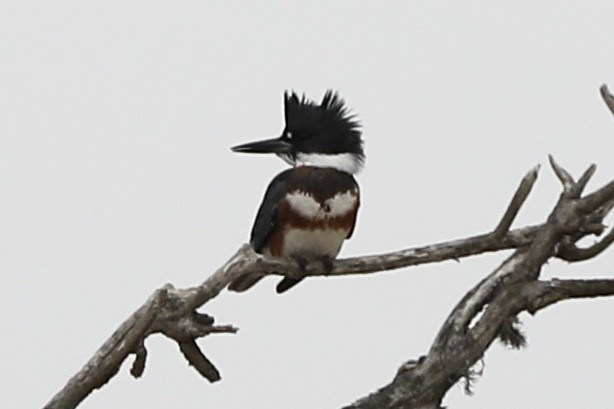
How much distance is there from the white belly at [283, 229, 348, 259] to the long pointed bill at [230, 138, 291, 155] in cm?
32

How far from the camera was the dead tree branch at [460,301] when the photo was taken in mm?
4402

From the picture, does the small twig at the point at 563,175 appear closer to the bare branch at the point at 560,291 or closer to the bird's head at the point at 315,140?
the bare branch at the point at 560,291

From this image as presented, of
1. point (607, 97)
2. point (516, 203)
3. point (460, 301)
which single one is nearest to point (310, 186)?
point (460, 301)

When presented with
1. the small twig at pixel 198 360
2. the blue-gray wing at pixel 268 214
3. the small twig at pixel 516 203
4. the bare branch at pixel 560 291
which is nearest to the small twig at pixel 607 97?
the small twig at pixel 516 203

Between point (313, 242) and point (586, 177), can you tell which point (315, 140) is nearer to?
point (313, 242)

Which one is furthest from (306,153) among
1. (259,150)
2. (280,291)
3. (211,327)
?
(211,327)

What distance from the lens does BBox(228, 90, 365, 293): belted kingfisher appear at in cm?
496

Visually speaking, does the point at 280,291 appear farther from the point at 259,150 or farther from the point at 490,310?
the point at 490,310

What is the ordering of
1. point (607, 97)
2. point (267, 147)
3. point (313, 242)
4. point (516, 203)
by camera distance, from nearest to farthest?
point (516, 203) → point (607, 97) → point (313, 242) → point (267, 147)

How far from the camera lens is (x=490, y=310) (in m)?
4.66

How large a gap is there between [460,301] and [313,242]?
1.78 feet

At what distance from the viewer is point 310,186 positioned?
4973 mm

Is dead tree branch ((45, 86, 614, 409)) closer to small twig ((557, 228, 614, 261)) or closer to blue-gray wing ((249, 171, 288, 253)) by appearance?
small twig ((557, 228, 614, 261))

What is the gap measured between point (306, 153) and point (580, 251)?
3.29ft
